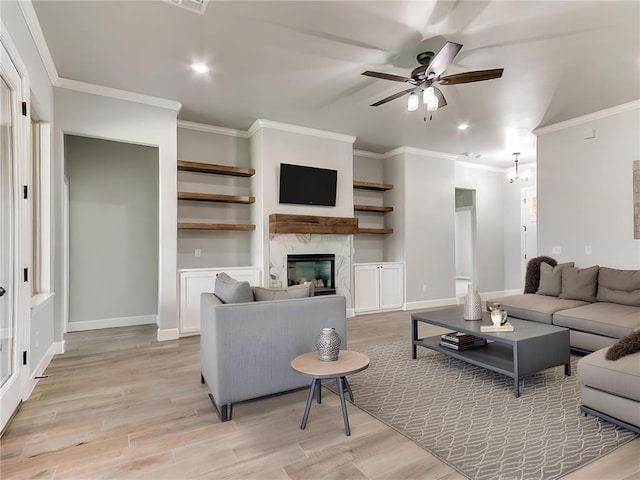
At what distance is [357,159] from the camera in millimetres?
6945

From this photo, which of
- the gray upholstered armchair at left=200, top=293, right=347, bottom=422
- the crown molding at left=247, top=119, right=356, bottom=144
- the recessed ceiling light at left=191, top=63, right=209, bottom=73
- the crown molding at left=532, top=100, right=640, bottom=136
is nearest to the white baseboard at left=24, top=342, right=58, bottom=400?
the gray upholstered armchair at left=200, top=293, right=347, bottom=422

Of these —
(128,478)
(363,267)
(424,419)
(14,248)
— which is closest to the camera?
(128,478)

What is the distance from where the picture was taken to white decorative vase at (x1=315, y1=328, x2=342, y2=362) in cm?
228

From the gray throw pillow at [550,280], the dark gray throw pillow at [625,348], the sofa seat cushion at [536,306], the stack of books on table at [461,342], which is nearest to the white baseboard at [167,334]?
the stack of books on table at [461,342]

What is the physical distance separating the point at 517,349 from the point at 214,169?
4.30 m

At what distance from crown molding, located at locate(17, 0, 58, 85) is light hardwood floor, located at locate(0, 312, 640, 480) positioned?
297cm

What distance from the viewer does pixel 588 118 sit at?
5.04 metres

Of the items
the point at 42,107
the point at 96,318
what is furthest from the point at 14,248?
the point at 96,318

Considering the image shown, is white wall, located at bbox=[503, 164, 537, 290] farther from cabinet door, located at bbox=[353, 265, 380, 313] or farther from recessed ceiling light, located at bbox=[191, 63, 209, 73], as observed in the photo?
recessed ceiling light, located at bbox=[191, 63, 209, 73]

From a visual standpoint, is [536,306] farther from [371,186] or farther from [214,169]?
[214,169]

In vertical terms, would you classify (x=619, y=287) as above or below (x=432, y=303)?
above

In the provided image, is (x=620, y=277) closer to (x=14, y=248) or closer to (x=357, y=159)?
(x=357, y=159)

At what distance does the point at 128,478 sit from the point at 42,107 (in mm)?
3451

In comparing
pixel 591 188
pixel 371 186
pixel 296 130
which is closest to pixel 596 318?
pixel 591 188
